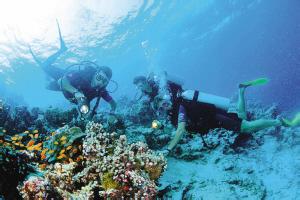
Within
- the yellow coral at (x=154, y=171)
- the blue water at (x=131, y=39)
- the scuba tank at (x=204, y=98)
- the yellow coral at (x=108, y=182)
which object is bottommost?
the yellow coral at (x=108, y=182)

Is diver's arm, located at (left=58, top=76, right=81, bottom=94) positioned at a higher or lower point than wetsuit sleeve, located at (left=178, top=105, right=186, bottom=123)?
higher

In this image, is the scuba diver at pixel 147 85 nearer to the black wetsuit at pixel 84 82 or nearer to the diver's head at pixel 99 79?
the diver's head at pixel 99 79

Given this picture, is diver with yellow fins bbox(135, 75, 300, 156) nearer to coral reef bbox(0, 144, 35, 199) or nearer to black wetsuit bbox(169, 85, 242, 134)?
black wetsuit bbox(169, 85, 242, 134)

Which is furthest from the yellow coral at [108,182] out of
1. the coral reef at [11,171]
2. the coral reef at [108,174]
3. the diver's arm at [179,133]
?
the diver's arm at [179,133]

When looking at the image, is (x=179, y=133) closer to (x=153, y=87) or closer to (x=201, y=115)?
(x=201, y=115)

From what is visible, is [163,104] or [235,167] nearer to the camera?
[235,167]

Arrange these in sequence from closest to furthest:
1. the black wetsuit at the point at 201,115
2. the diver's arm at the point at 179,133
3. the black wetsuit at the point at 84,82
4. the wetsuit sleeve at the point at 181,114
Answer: the diver's arm at the point at 179,133, the wetsuit sleeve at the point at 181,114, the black wetsuit at the point at 201,115, the black wetsuit at the point at 84,82

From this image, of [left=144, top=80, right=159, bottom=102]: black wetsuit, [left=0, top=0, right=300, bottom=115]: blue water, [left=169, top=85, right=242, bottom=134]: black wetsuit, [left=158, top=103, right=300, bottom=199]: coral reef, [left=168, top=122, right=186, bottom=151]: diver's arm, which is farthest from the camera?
[left=0, top=0, right=300, bottom=115]: blue water

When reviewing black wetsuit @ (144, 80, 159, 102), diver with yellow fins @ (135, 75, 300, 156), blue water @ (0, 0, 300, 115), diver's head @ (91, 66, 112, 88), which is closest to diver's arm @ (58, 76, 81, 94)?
diver's head @ (91, 66, 112, 88)

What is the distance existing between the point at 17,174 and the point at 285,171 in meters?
4.85

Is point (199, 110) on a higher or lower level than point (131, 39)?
lower

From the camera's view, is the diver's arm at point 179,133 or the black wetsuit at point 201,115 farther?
the black wetsuit at point 201,115

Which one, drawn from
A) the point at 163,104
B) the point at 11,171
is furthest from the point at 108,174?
the point at 163,104

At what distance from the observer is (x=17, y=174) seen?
129 inches
